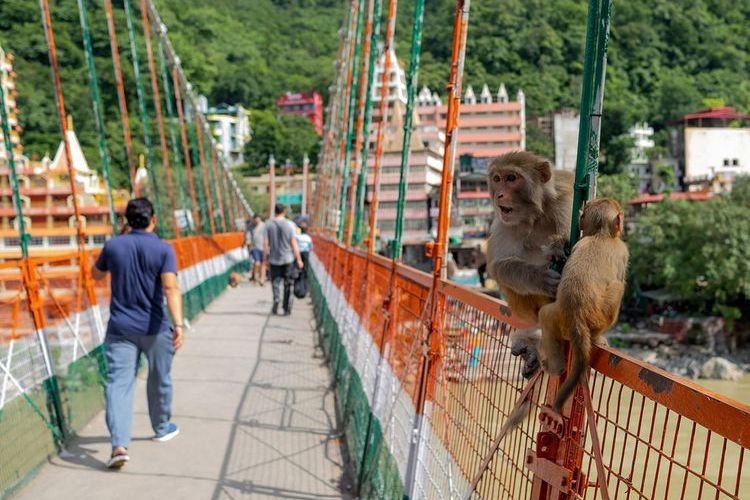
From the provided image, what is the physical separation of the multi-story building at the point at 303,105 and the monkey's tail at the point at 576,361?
125999mm

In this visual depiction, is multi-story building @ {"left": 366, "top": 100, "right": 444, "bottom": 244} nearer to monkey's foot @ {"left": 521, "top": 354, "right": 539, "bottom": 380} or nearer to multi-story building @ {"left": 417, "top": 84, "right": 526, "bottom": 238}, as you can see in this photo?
multi-story building @ {"left": 417, "top": 84, "right": 526, "bottom": 238}

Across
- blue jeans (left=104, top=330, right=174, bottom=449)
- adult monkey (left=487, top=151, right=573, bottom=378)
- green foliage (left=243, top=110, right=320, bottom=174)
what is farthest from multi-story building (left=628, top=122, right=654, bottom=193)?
adult monkey (left=487, top=151, right=573, bottom=378)

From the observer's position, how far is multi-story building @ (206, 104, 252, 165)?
121 metres

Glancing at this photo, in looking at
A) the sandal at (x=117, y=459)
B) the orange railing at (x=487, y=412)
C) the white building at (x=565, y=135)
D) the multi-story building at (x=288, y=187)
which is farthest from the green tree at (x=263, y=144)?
the orange railing at (x=487, y=412)

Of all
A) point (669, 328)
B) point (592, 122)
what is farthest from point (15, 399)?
point (669, 328)

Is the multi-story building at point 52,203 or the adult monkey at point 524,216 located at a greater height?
the adult monkey at point 524,216

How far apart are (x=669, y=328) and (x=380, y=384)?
5004 centimetres

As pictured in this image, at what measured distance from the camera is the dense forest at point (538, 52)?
106 metres

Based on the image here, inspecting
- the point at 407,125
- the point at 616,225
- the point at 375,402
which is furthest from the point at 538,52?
the point at 616,225

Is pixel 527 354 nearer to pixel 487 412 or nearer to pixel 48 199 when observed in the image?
pixel 487 412

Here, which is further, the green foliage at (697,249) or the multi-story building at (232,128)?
the multi-story building at (232,128)

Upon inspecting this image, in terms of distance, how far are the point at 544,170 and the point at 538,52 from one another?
4754 inches

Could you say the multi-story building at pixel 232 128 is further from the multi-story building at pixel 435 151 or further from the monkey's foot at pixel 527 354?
the monkey's foot at pixel 527 354

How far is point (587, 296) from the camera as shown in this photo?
2.13 metres
